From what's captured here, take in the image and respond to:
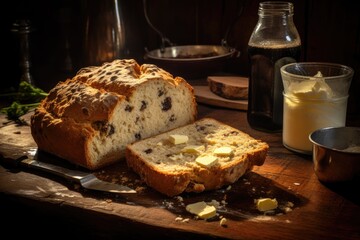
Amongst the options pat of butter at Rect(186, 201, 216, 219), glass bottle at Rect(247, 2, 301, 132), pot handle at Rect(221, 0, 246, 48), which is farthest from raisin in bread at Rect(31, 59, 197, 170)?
pot handle at Rect(221, 0, 246, 48)

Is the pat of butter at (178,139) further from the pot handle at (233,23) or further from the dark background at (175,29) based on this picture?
the pot handle at (233,23)

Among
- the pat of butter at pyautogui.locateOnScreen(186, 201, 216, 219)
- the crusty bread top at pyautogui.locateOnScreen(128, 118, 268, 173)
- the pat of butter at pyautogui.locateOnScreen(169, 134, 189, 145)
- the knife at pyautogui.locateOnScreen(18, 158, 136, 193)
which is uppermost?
the pat of butter at pyautogui.locateOnScreen(169, 134, 189, 145)

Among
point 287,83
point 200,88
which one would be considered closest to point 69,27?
point 200,88

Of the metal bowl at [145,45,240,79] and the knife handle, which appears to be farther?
the metal bowl at [145,45,240,79]

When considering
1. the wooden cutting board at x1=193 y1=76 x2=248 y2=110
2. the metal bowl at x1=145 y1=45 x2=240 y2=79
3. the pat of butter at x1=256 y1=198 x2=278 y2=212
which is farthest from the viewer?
the metal bowl at x1=145 y1=45 x2=240 y2=79

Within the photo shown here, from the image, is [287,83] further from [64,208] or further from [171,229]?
[64,208]

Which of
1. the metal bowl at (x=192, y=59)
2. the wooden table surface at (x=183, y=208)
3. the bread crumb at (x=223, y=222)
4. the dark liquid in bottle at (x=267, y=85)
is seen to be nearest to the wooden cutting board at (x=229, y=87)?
the metal bowl at (x=192, y=59)

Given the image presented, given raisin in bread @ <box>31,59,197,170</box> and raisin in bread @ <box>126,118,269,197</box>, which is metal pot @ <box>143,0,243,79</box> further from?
raisin in bread @ <box>126,118,269,197</box>
